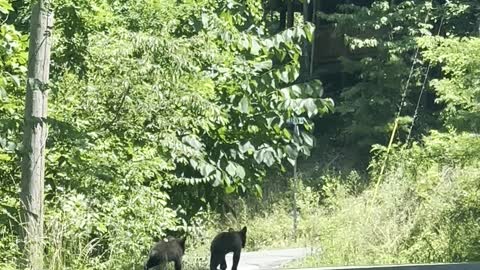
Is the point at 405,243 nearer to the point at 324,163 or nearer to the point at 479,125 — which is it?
the point at 479,125

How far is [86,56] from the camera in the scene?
8320mm

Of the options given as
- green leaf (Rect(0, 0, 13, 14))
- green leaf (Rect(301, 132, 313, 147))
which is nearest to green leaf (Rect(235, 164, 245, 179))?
green leaf (Rect(301, 132, 313, 147))

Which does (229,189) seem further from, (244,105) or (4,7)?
(4,7)

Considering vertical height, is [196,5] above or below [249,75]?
above

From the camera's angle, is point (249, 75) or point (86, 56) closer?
point (86, 56)

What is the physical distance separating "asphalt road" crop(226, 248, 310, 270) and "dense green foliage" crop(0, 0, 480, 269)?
1.78ft

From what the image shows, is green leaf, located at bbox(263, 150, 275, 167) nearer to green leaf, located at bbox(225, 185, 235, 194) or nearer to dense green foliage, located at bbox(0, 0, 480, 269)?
dense green foliage, located at bbox(0, 0, 480, 269)

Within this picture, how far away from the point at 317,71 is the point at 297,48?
19.9 m

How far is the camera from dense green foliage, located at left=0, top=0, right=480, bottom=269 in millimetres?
7613

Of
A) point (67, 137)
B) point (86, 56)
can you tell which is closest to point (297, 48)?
point (86, 56)

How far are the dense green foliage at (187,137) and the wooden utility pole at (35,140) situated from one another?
0.13 m

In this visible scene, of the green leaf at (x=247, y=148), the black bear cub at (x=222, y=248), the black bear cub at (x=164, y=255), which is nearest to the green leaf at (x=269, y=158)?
the green leaf at (x=247, y=148)

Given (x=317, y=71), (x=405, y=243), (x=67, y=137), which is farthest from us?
(x=317, y=71)

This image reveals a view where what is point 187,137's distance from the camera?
9234 millimetres
